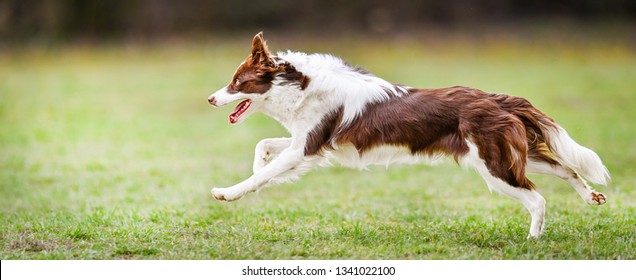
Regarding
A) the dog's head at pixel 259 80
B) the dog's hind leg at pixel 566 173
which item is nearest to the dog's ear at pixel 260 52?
the dog's head at pixel 259 80

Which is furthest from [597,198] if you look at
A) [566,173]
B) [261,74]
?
[261,74]

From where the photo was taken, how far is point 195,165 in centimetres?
1226

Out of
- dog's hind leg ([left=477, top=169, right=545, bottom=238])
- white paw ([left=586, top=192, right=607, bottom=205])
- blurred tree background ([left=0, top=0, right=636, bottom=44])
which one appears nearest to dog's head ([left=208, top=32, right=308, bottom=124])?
dog's hind leg ([left=477, top=169, right=545, bottom=238])

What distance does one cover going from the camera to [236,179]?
1098 cm

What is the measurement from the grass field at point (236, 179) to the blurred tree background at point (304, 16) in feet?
9.38

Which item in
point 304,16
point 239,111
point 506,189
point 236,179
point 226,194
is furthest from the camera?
point 304,16

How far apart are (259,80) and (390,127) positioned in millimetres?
1087

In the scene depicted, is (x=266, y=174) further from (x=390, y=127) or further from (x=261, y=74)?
(x=390, y=127)

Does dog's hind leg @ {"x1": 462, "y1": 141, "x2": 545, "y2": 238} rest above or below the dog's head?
below

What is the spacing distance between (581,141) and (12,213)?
27.8 ft

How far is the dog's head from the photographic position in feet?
21.7

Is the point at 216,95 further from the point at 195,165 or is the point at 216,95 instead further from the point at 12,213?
the point at 195,165

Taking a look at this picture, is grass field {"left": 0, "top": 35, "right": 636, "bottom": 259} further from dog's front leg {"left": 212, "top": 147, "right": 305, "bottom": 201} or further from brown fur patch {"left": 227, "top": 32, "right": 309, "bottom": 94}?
brown fur patch {"left": 227, "top": 32, "right": 309, "bottom": 94}

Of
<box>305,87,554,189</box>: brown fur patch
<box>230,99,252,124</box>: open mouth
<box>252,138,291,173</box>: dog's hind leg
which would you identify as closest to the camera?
<box>305,87,554,189</box>: brown fur patch
